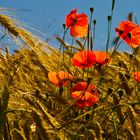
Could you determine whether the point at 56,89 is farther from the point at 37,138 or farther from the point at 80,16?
the point at 37,138

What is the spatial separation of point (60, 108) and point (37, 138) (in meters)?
0.54

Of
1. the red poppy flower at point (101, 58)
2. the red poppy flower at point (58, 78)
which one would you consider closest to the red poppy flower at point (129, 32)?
the red poppy flower at point (101, 58)

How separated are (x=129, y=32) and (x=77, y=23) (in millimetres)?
242

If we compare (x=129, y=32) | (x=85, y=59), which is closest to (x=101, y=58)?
(x=85, y=59)

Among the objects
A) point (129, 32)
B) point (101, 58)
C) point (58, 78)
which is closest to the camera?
point (58, 78)

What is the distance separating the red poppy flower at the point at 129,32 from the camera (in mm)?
2037

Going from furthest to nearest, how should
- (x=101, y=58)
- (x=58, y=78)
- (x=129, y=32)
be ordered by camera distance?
(x=129, y=32), (x=101, y=58), (x=58, y=78)

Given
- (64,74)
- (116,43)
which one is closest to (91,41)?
(116,43)

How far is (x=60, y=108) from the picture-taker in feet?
5.45

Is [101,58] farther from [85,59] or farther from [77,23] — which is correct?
[77,23]

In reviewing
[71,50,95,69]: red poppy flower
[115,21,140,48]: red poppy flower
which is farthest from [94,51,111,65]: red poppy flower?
[115,21,140,48]: red poppy flower

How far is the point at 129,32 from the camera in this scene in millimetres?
2041

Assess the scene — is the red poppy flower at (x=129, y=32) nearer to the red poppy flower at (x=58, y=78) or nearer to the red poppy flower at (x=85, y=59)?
the red poppy flower at (x=85, y=59)

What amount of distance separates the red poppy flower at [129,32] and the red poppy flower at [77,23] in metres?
0.16
